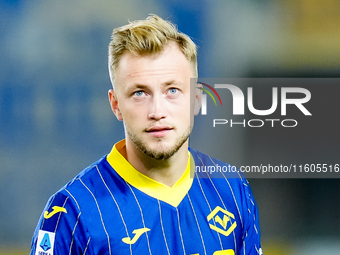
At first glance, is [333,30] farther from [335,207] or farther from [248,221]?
[248,221]

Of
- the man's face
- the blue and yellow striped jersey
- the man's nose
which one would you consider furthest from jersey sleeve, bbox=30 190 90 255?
the man's nose

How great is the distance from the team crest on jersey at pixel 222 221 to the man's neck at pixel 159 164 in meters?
0.26

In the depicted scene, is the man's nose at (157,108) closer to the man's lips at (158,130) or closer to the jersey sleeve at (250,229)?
the man's lips at (158,130)

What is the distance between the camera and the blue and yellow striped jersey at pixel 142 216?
1.76m

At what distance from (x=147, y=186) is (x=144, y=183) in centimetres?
2

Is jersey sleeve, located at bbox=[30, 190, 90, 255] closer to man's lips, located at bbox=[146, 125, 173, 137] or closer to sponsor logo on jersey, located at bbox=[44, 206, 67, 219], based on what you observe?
sponsor logo on jersey, located at bbox=[44, 206, 67, 219]

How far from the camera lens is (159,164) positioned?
77.3 inches

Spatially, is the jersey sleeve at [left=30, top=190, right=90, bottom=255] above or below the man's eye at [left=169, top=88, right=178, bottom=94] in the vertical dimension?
below

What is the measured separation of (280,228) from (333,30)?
2109 millimetres

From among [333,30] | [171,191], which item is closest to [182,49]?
[171,191]

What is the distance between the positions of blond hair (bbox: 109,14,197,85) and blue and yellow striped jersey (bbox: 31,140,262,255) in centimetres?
49

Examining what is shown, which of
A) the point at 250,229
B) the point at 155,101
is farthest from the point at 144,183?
the point at 250,229

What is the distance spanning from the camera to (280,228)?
12.9 feet

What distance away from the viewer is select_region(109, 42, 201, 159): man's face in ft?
5.91
